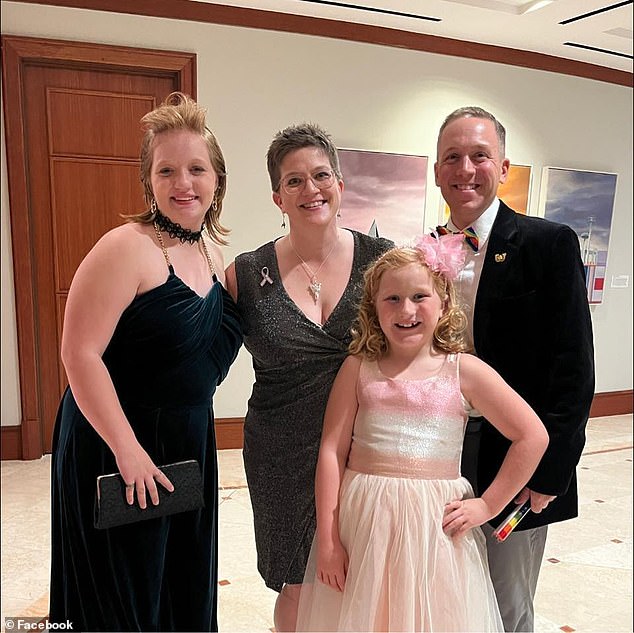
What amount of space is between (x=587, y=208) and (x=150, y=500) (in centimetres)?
415

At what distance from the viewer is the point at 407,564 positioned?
1271 mm

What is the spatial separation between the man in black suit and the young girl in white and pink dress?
0.07 meters

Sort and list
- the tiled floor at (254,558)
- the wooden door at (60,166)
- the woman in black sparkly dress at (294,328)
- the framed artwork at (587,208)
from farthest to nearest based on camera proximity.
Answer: the framed artwork at (587,208) < the wooden door at (60,166) < the tiled floor at (254,558) < the woman in black sparkly dress at (294,328)

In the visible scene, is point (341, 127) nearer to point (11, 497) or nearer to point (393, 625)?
point (11, 497)

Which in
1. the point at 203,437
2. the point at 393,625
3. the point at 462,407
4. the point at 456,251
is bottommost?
the point at 393,625

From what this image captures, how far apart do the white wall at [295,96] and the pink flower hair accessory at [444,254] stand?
225 cm

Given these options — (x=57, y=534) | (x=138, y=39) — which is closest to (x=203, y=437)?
(x=57, y=534)

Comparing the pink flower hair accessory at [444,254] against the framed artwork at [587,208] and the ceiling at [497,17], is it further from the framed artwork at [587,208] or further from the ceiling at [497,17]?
the framed artwork at [587,208]

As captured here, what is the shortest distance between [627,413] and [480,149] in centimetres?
419

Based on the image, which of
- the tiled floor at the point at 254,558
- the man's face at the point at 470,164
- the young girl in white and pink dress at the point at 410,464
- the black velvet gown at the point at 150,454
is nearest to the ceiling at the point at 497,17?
the man's face at the point at 470,164

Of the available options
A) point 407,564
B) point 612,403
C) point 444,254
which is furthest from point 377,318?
point 612,403

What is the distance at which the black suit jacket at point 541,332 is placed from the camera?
1330mm

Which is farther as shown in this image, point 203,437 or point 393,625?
point 203,437

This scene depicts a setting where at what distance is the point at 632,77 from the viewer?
4.41 metres
